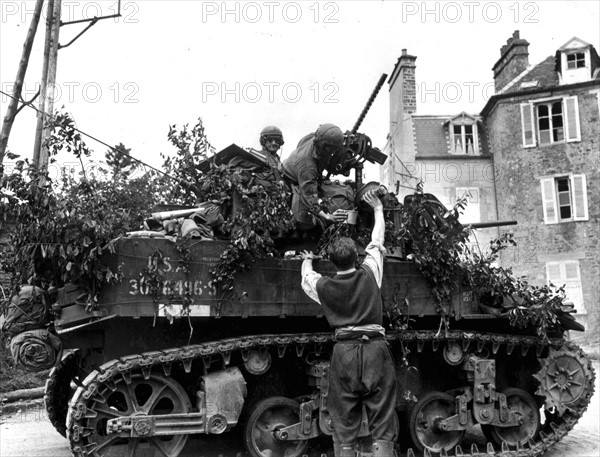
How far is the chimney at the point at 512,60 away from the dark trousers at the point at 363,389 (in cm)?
2669

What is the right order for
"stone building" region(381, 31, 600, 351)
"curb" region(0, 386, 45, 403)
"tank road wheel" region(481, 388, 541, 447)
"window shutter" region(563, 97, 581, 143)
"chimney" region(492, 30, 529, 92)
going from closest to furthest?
"tank road wheel" region(481, 388, 541, 447) < "curb" region(0, 386, 45, 403) < "stone building" region(381, 31, 600, 351) < "window shutter" region(563, 97, 581, 143) < "chimney" region(492, 30, 529, 92)

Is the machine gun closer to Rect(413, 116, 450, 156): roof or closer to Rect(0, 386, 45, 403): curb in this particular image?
Rect(0, 386, 45, 403): curb

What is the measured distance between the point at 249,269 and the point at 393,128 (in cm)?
2575

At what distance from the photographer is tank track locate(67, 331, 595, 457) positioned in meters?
6.57

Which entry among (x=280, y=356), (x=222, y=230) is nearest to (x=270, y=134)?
(x=222, y=230)

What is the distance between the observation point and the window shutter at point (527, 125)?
27.6 m

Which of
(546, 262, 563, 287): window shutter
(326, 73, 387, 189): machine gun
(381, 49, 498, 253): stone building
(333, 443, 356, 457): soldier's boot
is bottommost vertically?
(333, 443, 356, 457): soldier's boot

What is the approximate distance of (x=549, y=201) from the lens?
27.2 metres

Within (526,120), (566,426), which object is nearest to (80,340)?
(566,426)

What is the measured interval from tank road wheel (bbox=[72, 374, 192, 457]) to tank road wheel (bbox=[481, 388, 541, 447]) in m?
3.79

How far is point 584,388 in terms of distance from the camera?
26.9ft

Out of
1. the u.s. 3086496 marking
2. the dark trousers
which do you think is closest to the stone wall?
the dark trousers

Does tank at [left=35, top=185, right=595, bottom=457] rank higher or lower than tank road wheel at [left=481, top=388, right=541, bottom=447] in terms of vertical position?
higher

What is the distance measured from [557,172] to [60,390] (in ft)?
76.1
